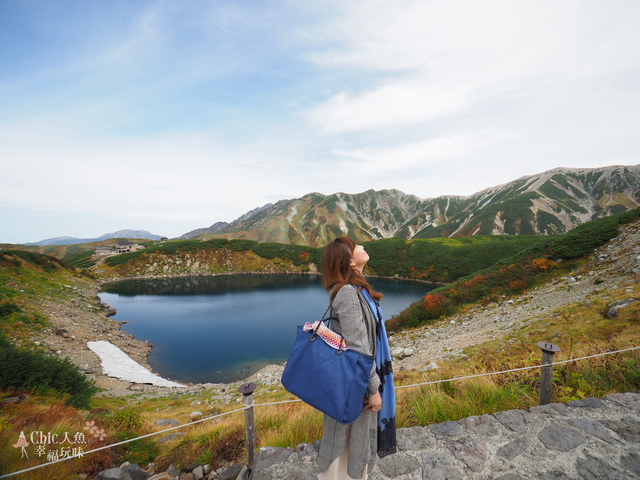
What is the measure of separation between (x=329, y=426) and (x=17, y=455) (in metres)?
4.32

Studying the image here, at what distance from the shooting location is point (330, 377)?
6.43 ft

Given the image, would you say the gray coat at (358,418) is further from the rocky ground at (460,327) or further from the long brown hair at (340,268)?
the rocky ground at (460,327)

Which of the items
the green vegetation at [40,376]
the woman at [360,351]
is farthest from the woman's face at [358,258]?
the green vegetation at [40,376]

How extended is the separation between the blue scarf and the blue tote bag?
1.81ft

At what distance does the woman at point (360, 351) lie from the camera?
7.04 feet

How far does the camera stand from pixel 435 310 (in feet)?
68.4

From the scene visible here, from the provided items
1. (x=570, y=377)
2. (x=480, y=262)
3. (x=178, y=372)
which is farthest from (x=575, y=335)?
(x=480, y=262)

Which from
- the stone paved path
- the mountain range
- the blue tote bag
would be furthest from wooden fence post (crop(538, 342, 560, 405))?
the mountain range

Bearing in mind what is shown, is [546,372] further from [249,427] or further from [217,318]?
[217,318]

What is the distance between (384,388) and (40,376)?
35.5ft

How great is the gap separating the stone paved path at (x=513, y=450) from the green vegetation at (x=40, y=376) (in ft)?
27.8

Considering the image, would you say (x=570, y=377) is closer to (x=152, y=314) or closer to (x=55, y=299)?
(x=55, y=299)

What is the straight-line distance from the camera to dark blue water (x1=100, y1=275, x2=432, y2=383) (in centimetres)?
1870

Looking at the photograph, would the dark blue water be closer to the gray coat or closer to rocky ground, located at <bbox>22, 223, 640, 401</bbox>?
rocky ground, located at <bbox>22, 223, 640, 401</bbox>
